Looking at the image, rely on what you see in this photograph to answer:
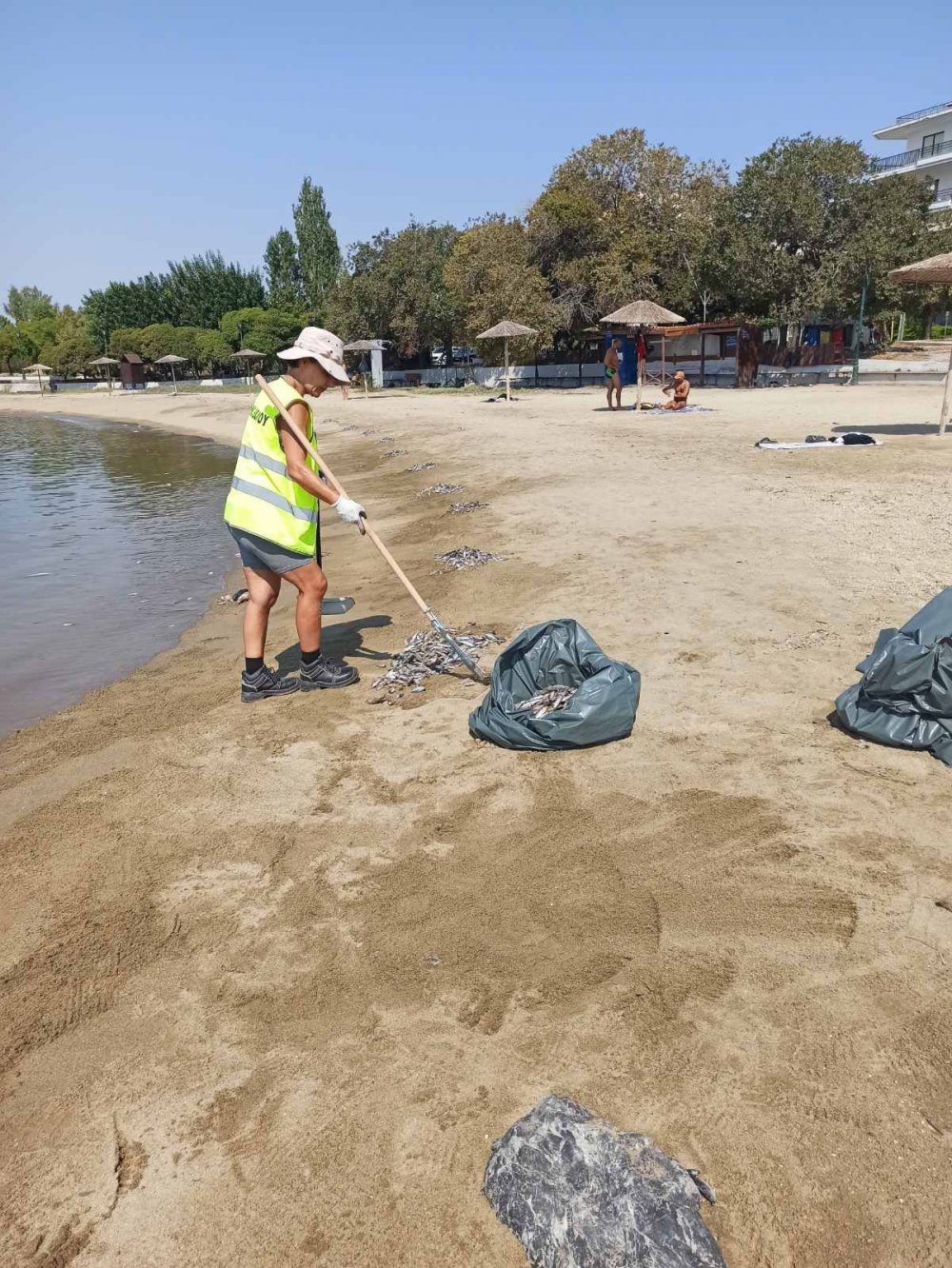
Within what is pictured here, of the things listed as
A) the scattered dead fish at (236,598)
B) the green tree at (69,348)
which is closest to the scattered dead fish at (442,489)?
the scattered dead fish at (236,598)

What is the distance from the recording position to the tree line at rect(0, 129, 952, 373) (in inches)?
1158

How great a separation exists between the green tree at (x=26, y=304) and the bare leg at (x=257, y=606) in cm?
9663

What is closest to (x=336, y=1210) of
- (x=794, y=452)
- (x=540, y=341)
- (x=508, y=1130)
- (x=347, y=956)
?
(x=508, y=1130)

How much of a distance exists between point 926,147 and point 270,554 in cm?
6492

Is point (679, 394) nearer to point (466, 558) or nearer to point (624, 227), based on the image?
point (466, 558)

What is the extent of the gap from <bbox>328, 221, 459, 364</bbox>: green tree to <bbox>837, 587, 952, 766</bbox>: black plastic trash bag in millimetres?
38128

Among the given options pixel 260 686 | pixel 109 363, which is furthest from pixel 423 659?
pixel 109 363

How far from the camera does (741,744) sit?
406cm

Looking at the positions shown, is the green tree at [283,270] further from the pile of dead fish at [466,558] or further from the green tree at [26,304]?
the pile of dead fish at [466,558]

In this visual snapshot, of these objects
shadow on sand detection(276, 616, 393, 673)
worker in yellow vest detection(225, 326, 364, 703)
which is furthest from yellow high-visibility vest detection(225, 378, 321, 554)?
shadow on sand detection(276, 616, 393, 673)

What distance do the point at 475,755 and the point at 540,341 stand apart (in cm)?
3131

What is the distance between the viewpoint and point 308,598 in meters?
4.93

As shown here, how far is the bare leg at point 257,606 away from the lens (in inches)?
193

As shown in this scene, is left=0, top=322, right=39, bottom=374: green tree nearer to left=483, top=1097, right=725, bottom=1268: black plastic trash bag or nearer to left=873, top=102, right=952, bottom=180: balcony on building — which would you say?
left=873, top=102, right=952, bottom=180: balcony on building
